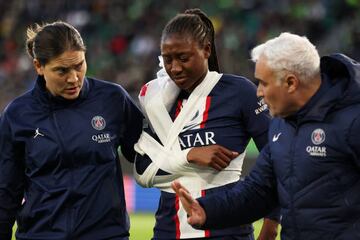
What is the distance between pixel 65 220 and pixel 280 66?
1.45 m

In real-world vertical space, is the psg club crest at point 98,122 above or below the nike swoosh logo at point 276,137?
above

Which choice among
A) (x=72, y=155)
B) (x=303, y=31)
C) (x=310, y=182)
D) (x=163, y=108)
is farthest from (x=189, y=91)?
(x=303, y=31)

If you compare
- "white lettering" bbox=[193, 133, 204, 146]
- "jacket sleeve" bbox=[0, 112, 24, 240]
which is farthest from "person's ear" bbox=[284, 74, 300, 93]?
"jacket sleeve" bbox=[0, 112, 24, 240]

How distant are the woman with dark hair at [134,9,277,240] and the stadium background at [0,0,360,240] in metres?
9.28

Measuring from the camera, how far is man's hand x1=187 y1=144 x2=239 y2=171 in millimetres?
5051

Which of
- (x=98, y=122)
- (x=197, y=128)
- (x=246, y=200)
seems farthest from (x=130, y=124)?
(x=246, y=200)

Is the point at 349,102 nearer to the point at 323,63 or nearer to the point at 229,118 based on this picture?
the point at 323,63

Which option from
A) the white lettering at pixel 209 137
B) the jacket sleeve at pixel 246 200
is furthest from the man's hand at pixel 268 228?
the white lettering at pixel 209 137

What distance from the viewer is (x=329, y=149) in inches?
171

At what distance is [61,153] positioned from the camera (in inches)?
200

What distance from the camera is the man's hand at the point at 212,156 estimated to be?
5.05m

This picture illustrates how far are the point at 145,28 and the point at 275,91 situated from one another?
599 inches

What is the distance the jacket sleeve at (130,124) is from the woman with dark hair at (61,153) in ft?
0.28

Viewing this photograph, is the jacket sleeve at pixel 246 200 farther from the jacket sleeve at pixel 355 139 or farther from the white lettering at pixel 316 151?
the jacket sleeve at pixel 355 139
